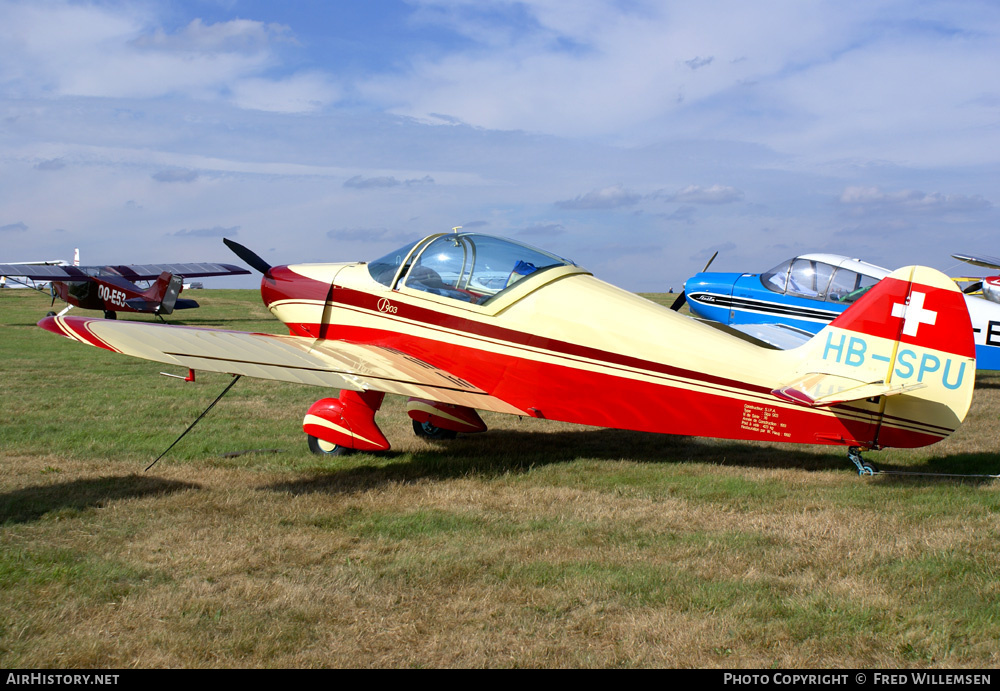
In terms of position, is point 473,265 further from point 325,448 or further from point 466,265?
point 325,448

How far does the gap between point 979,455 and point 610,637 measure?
5.61 metres

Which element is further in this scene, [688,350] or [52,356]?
[52,356]

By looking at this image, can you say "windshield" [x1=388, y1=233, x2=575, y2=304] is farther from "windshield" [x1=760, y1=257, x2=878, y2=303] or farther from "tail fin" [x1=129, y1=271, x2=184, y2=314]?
"tail fin" [x1=129, y1=271, x2=184, y2=314]

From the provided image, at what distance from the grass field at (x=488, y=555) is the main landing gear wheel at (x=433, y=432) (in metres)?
0.28

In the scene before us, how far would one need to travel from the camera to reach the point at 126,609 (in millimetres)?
3578

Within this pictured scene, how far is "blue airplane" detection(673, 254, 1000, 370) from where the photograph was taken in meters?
10.6

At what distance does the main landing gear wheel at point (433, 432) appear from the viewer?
8081 mm

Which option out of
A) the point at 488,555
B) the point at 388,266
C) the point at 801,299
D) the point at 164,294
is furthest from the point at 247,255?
the point at 164,294

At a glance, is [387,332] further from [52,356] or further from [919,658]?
[52,356]

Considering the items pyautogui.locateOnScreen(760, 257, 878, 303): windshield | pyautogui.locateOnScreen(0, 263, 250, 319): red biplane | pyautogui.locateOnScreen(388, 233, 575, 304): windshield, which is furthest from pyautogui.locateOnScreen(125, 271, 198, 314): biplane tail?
pyautogui.locateOnScreen(388, 233, 575, 304): windshield

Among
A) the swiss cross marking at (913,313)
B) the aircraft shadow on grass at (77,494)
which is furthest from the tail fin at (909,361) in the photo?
the aircraft shadow on grass at (77,494)

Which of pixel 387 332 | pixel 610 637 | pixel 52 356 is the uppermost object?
pixel 387 332

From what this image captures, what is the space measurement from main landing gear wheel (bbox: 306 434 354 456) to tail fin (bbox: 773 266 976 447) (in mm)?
4022
